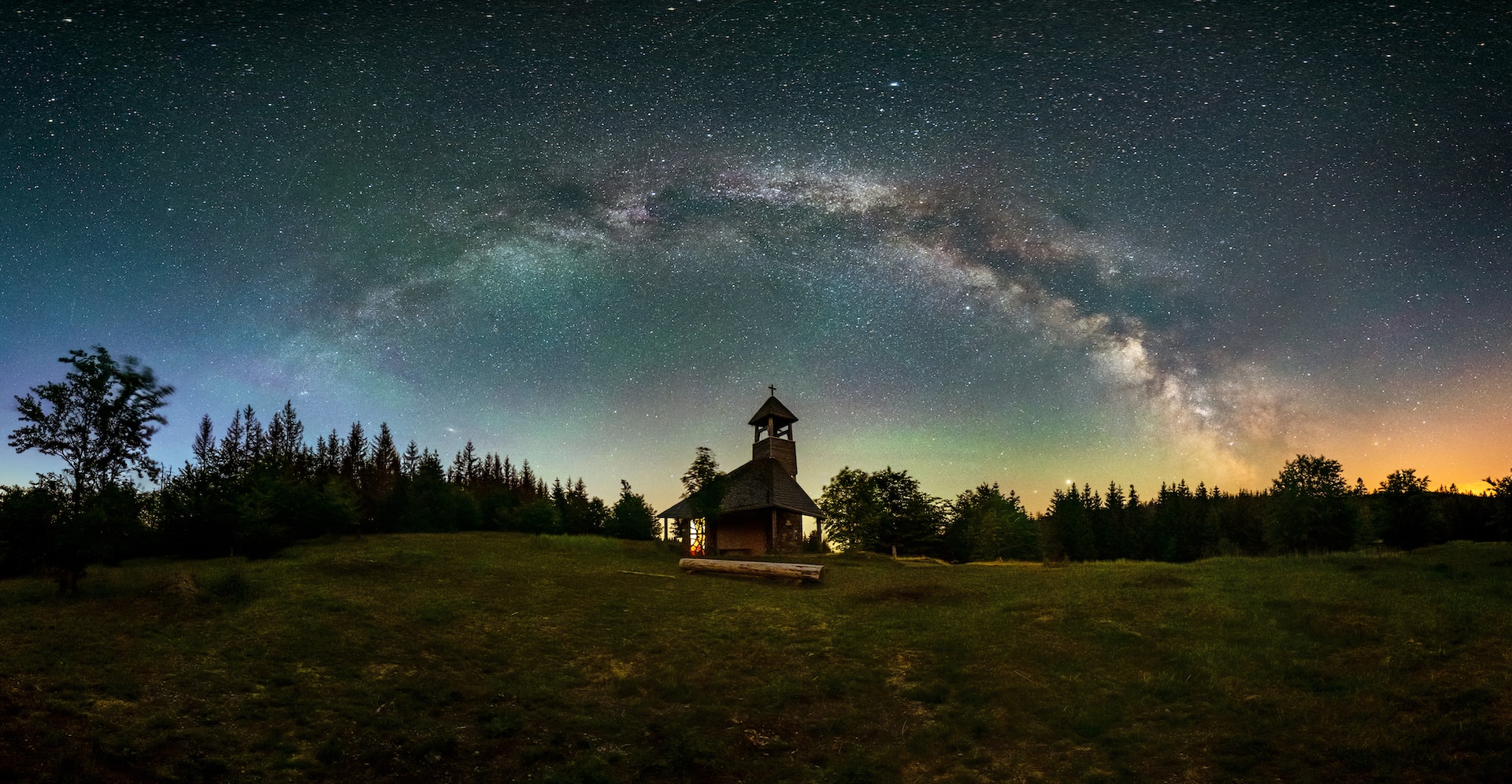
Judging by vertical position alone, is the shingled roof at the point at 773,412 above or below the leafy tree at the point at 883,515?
above

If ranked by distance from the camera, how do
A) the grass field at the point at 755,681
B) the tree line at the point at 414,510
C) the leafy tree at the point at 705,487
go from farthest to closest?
1. the leafy tree at the point at 705,487
2. the tree line at the point at 414,510
3. the grass field at the point at 755,681

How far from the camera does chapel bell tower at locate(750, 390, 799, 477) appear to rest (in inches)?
1934

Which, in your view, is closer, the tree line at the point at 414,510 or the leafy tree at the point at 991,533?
the tree line at the point at 414,510

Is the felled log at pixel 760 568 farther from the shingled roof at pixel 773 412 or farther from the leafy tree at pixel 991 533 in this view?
the leafy tree at pixel 991 533

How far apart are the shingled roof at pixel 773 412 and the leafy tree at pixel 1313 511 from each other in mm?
33343

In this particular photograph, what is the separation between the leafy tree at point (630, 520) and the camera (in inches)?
1829

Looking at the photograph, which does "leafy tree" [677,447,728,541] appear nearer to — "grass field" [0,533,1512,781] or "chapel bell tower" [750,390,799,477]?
"chapel bell tower" [750,390,799,477]

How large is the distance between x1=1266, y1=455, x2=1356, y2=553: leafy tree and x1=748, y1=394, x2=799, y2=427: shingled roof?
33343 millimetres

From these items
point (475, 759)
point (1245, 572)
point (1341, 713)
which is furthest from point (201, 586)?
point (1245, 572)

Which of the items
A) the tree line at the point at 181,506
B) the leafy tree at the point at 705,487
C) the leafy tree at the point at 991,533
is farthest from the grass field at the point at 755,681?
the leafy tree at the point at 991,533

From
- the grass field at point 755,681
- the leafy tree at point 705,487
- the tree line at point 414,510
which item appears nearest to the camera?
the grass field at point 755,681

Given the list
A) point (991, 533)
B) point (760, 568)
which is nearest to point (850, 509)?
point (991, 533)

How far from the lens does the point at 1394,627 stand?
15.2 m

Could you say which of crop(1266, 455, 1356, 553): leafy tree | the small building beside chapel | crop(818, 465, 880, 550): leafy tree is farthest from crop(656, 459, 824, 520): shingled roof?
crop(1266, 455, 1356, 553): leafy tree
